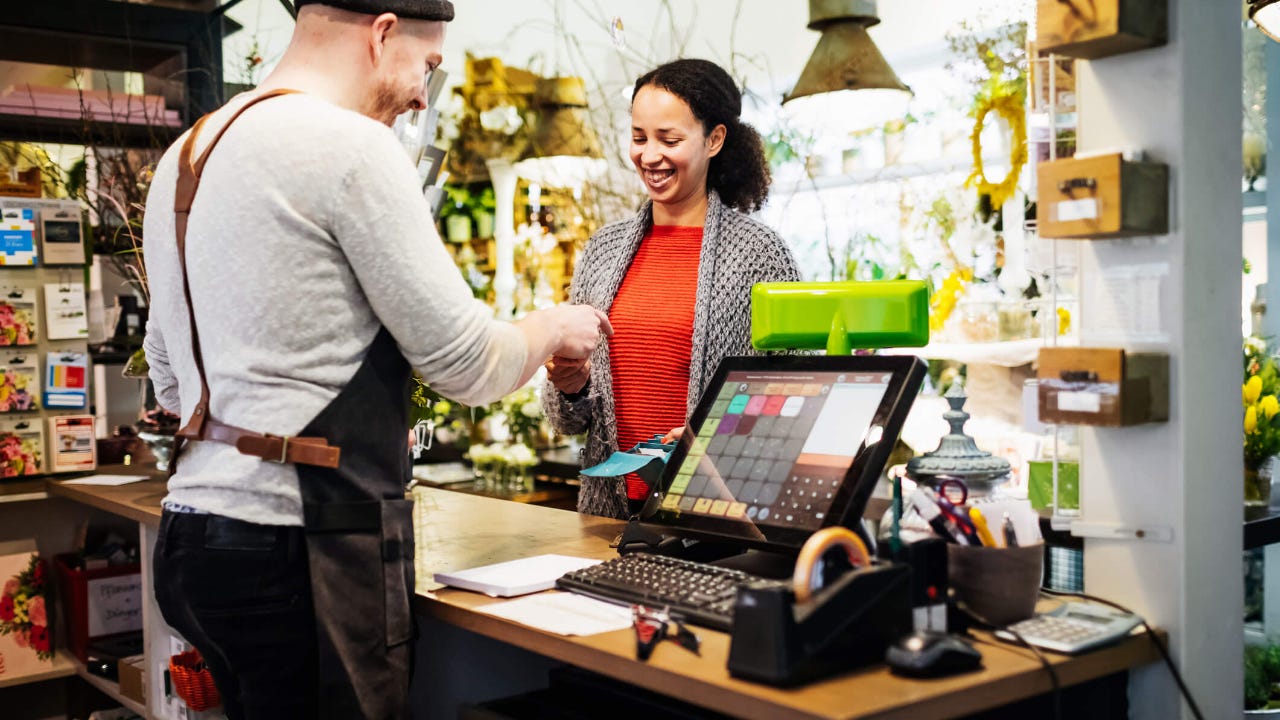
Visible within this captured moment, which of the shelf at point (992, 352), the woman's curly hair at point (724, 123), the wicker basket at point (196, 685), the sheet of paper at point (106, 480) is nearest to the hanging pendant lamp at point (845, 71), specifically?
the shelf at point (992, 352)

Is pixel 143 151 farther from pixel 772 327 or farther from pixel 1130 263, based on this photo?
pixel 1130 263

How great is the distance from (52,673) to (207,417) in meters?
2.32

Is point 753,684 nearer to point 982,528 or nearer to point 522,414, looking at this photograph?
point 982,528

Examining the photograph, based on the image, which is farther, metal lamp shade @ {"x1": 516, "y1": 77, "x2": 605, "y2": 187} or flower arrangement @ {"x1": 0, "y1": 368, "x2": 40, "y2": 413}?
metal lamp shade @ {"x1": 516, "y1": 77, "x2": 605, "y2": 187}

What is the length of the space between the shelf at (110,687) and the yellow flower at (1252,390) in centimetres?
Result: 255

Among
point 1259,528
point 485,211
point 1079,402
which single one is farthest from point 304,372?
point 485,211

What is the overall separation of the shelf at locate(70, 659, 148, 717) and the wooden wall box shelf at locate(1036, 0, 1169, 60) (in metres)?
2.38

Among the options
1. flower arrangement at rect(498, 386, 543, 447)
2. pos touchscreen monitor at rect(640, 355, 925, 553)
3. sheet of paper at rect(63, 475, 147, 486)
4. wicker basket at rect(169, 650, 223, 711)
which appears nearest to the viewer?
pos touchscreen monitor at rect(640, 355, 925, 553)

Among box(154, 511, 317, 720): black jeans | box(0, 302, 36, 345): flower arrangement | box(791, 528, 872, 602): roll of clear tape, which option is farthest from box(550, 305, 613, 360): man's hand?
box(0, 302, 36, 345): flower arrangement

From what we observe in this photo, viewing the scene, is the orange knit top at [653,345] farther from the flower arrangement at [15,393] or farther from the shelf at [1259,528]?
the flower arrangement at [15,393]

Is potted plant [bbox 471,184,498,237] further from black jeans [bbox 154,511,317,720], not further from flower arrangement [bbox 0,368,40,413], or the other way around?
black jeans [bbox 154,511,317,720]

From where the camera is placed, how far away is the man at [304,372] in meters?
1.50

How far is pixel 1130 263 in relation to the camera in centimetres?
155

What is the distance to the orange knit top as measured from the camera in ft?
8.46
